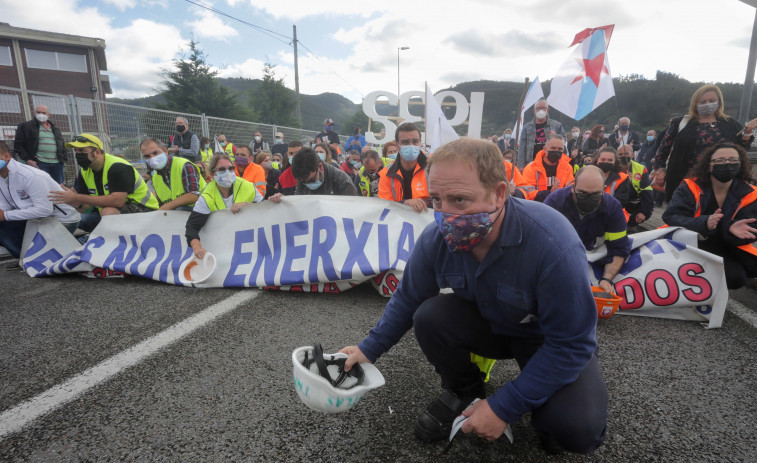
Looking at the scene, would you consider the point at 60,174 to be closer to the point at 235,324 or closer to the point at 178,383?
the point at 235,324

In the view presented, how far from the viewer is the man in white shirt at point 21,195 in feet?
13.8

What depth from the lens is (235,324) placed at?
2846 millimetres

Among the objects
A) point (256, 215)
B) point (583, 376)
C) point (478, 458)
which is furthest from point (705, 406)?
point (256, 215)

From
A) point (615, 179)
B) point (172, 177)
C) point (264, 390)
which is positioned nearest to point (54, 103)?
point (172, 177)

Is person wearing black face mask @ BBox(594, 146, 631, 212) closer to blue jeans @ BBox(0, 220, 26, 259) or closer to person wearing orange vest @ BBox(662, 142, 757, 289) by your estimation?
person wearing orange vest @ BBox(662, 142, 757, 289)

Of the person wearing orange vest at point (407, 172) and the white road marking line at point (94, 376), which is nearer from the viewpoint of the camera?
the white road marking line at point (94, 376)

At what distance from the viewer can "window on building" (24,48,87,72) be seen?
28047 millimetres

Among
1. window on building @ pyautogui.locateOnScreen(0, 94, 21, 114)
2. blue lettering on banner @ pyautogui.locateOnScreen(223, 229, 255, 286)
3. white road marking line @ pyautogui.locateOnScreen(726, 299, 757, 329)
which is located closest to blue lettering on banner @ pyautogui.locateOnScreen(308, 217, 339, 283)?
blue lettering on banner @ pyautogui.locateOnScreen(223, 229, 255, 286)

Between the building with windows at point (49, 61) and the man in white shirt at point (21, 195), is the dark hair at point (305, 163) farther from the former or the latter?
the building with windows at point (49, 61)

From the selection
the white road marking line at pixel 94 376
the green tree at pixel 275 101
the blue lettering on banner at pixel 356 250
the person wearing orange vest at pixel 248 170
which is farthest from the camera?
the green tree at pixel 275 101

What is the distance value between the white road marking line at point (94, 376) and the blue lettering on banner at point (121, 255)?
63.3 inches

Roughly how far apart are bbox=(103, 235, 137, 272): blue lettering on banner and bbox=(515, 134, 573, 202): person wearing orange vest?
15.0ft

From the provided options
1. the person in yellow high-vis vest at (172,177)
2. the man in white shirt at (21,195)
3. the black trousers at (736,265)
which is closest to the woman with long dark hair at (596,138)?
the black trousers at (736,265)

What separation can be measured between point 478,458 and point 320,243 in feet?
7.92
